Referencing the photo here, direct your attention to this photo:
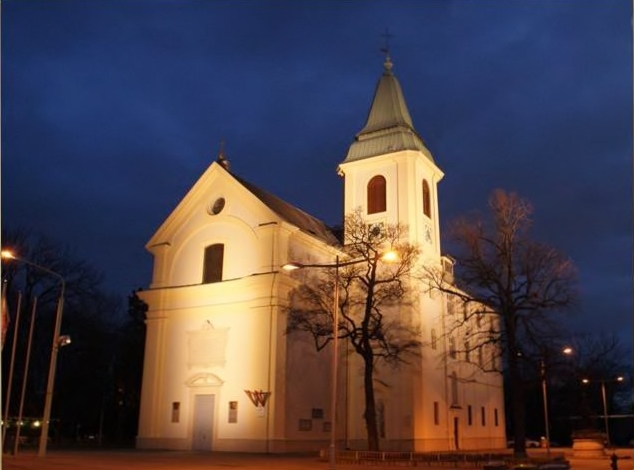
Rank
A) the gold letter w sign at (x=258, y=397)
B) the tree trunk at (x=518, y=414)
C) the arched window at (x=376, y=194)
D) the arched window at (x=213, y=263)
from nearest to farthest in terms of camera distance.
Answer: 1. the tree trunk at (x=518, y=414)
2. the gold letter w sign at (x=258, y=397)
3. the arched window at (x=213, y=263)
4. the arched window at (x=376, y=194)

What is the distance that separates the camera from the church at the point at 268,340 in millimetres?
38500

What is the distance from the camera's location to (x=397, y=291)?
3525 cm

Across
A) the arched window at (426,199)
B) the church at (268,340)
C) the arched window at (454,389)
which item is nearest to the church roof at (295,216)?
the church at (268,340)

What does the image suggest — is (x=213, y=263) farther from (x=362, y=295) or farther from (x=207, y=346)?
(x=362, y=295)

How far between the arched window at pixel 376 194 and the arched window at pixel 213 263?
12978 millimetres

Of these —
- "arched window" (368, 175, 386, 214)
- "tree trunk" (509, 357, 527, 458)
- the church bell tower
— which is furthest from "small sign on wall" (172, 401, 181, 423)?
"tree trunk" (509, 357, 527, 458)

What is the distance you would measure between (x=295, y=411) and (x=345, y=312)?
6931mm

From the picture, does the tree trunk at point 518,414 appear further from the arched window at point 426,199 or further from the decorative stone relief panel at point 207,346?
the arched window at point 426,199

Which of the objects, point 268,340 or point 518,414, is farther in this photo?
point 268,340

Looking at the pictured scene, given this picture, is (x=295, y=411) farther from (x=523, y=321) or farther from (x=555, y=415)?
(x=555, y=415)

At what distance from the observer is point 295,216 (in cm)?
4816

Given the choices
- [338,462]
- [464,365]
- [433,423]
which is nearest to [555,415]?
[464,365]

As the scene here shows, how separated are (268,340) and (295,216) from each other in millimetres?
12398

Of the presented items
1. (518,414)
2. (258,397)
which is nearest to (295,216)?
(258,397)
